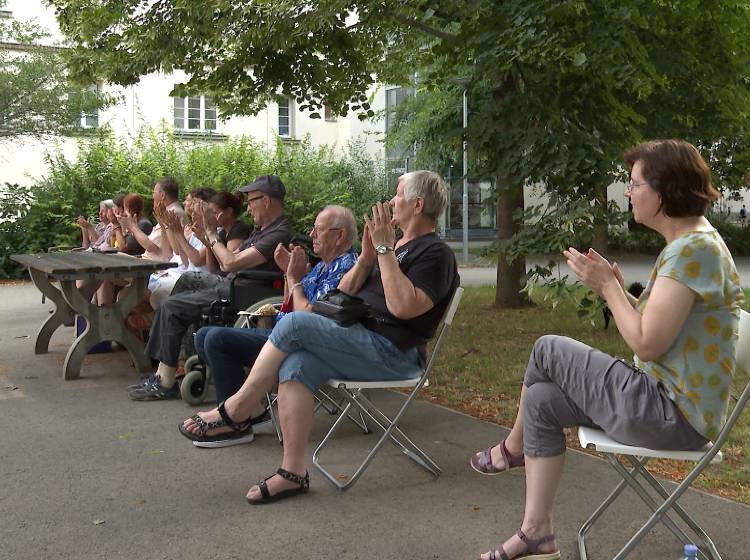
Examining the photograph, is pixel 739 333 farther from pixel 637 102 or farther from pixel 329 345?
pixel 637 102

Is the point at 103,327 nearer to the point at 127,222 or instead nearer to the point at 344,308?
the point at 127,222

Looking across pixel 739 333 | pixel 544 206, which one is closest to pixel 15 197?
pixel 544 206

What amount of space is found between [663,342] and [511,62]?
468cm

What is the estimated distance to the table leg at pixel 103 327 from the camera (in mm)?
6805

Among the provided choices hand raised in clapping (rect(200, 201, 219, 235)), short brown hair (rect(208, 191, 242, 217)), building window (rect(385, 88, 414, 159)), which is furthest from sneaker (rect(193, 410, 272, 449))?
building window (rect(385, 88, 414, 159))

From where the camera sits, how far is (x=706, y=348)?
2.86 metres

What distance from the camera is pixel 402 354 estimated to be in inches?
165

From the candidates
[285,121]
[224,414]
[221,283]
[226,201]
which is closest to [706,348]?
[224,414]

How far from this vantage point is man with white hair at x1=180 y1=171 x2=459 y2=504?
155 inches

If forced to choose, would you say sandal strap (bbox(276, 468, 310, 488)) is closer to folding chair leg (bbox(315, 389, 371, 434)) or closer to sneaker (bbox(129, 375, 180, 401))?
folding chair leg (bbox(315, 389, 371, 434))

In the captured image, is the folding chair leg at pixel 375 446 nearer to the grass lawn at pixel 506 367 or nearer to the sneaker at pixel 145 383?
the grass lawn at pixel 506 367

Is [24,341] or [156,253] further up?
[156,253]

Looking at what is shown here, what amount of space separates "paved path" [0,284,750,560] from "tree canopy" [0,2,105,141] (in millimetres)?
14955

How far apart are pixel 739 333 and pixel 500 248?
567 cm
